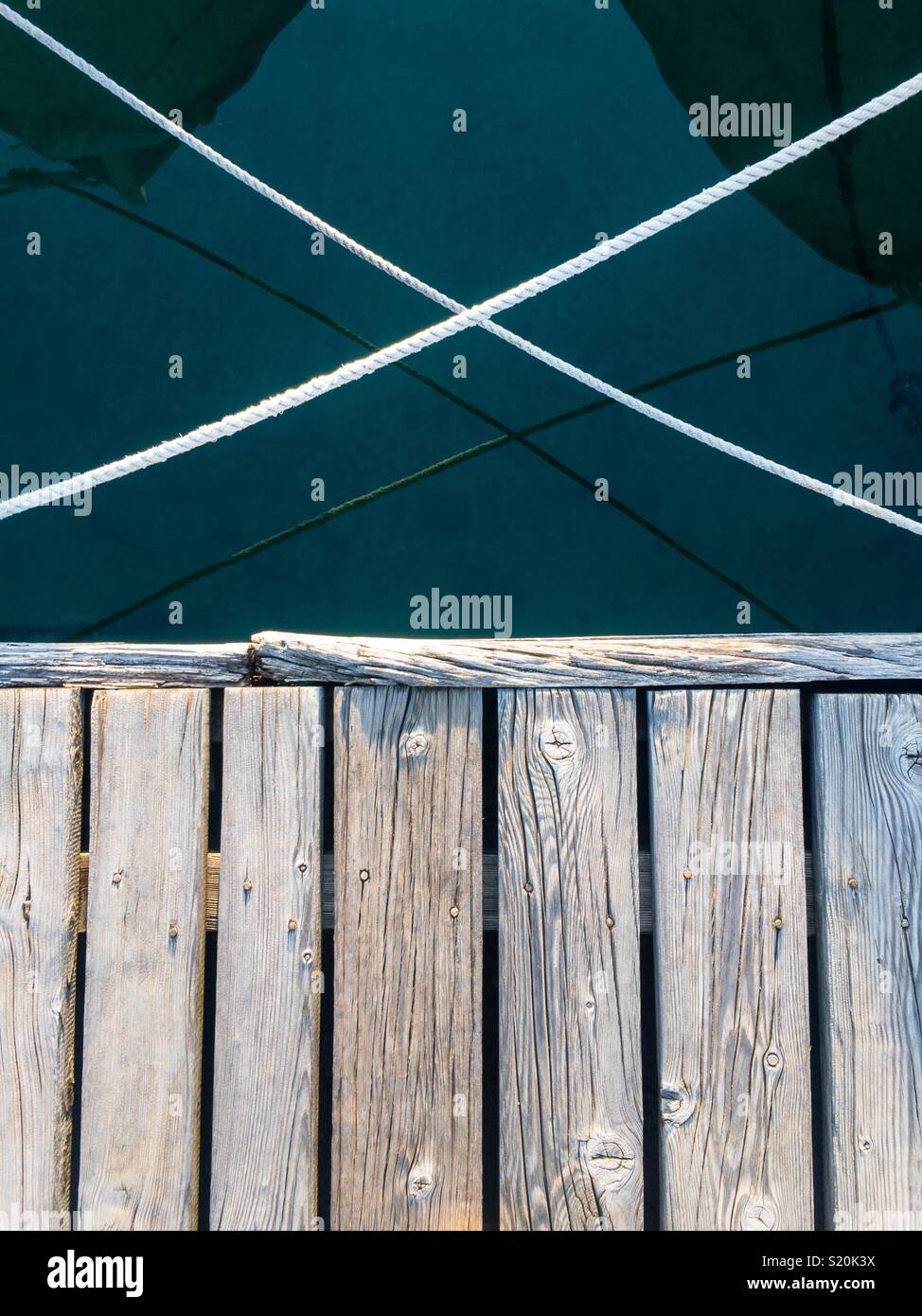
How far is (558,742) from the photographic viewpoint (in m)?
1.50

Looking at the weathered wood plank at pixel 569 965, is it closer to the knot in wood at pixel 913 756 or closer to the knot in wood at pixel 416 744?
the knot in wood at pixel 416 744

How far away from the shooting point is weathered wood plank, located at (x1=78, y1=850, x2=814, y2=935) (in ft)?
4.96

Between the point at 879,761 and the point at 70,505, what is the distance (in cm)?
233

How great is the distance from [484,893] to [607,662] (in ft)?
1.60

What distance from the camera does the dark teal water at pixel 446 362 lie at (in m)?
2.39

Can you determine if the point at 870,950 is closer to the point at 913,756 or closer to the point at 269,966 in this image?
the point at 913,756

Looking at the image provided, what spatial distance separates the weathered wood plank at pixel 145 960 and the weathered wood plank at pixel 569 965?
57 cm

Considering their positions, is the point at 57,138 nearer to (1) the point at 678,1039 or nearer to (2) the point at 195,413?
(2) the point at 195,413

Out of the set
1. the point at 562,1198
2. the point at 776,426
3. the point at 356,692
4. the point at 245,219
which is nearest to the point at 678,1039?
the point at 562,1198

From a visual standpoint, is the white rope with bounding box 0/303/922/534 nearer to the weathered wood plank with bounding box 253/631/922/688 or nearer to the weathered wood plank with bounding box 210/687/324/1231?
the weathered wood plank with bounding box 253/631/922/688

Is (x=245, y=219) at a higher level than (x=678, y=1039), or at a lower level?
higher

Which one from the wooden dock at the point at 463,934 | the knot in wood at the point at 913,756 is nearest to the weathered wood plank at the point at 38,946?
the wooden dock at the point at 463,934

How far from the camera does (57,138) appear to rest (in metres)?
2.40

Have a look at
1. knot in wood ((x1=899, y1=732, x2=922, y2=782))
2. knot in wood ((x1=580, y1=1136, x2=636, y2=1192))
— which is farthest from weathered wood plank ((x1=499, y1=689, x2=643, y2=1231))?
knot in wood ((x1=899, y1=732, x2=922, y2=782))
